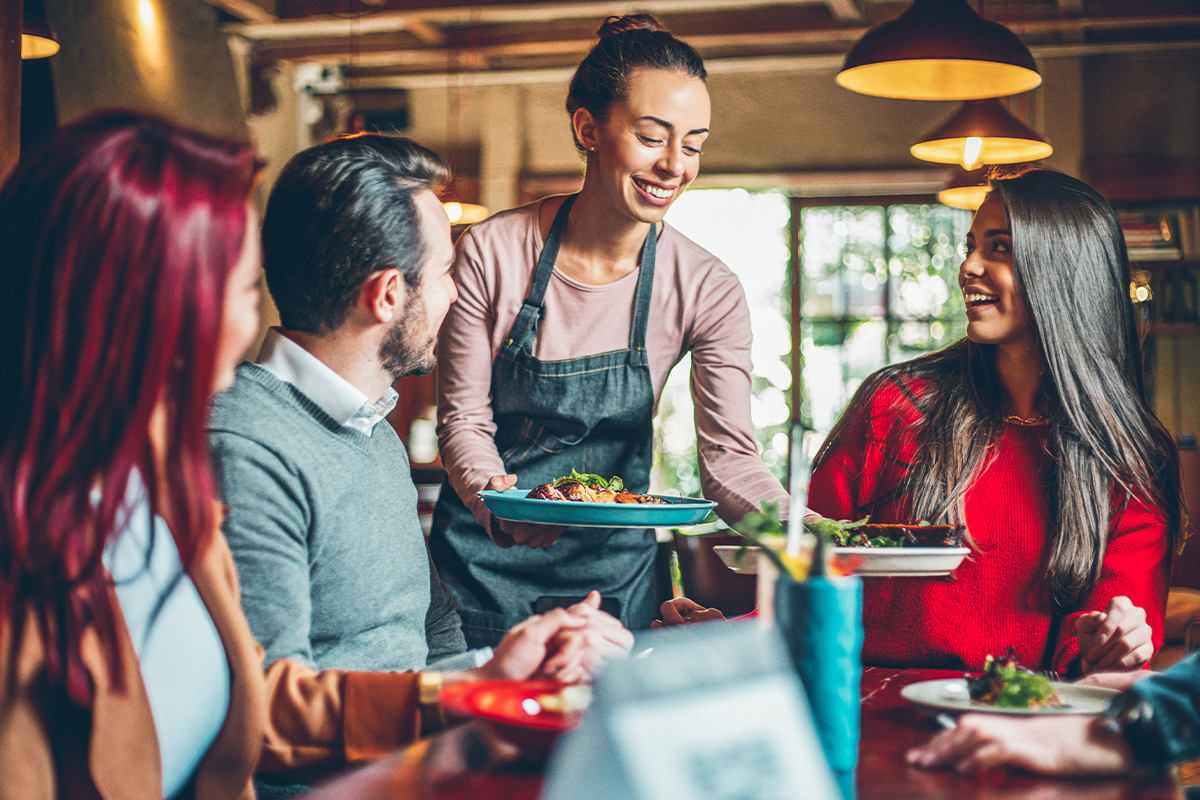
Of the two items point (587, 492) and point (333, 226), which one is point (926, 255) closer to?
point (587, 492)

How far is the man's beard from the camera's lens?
1.66m

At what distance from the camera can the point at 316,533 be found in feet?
4.79

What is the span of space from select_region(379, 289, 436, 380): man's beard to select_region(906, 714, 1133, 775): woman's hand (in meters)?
0.95

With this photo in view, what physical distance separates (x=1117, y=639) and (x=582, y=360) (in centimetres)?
117

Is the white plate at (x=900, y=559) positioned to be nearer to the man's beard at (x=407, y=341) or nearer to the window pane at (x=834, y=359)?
the man's beard at (x=407, y=341)

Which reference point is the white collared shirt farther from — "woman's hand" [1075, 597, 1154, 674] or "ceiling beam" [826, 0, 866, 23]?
"ceiling beam" [826, 0, 866, 23]

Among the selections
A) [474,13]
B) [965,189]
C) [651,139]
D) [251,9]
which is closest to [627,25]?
[651,139]

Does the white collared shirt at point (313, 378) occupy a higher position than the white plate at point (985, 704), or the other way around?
the white collared shirt at point (313, 378)

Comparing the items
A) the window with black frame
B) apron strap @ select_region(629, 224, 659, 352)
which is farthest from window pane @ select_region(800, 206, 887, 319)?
apron strap @ select_region(629, 224, 659, 352)

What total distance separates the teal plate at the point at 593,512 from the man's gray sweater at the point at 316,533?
0.15 meters

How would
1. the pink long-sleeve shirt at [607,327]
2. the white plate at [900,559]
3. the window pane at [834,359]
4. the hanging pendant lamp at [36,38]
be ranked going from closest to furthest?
1. the white plate at [900,559]
2. the pink long-sleeve shirt at [607,327]
3. the hanging pendant lamp at [36,38]
4. the window pane at [834,359]

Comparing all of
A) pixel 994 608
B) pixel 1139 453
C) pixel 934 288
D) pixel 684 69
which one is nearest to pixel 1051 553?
pixel 994 608

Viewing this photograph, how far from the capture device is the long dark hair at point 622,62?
221 cm

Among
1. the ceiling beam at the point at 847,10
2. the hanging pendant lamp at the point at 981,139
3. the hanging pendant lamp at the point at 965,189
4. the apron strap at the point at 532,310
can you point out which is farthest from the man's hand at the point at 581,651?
the ceiling beam at the point at 847,10
